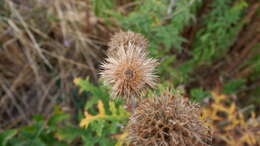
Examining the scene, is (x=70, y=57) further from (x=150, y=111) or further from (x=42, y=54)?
(x=150, y=111)

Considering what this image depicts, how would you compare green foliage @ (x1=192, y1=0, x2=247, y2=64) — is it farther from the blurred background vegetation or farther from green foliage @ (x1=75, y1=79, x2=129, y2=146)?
green foliage @ (x1=75, y1=79, x2=129, y2=146)

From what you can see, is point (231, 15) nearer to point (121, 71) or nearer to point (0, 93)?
point (121, 71)

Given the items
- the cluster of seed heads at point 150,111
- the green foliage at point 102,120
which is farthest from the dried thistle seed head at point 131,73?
the green foliage at point 102,120

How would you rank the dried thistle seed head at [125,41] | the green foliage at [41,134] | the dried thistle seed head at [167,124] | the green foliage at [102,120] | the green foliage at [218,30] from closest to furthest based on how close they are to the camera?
the dried thistle seed head at [167,124]
the dried thistle seed head at [125,41]
the green foliage at [102,120]
the green foliage at [41,134]
the green foliage at [218,30]

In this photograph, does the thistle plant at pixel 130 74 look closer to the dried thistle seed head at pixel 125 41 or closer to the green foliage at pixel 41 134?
the dried thistle seed head at pixel 125 41

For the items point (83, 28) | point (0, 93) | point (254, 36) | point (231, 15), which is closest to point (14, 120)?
point (0, 93)

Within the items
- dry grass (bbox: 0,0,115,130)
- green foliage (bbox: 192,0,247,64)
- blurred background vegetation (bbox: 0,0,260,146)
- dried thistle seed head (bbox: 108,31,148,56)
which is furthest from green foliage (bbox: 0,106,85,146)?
green foliage (bbox: 192,0,247,64)
